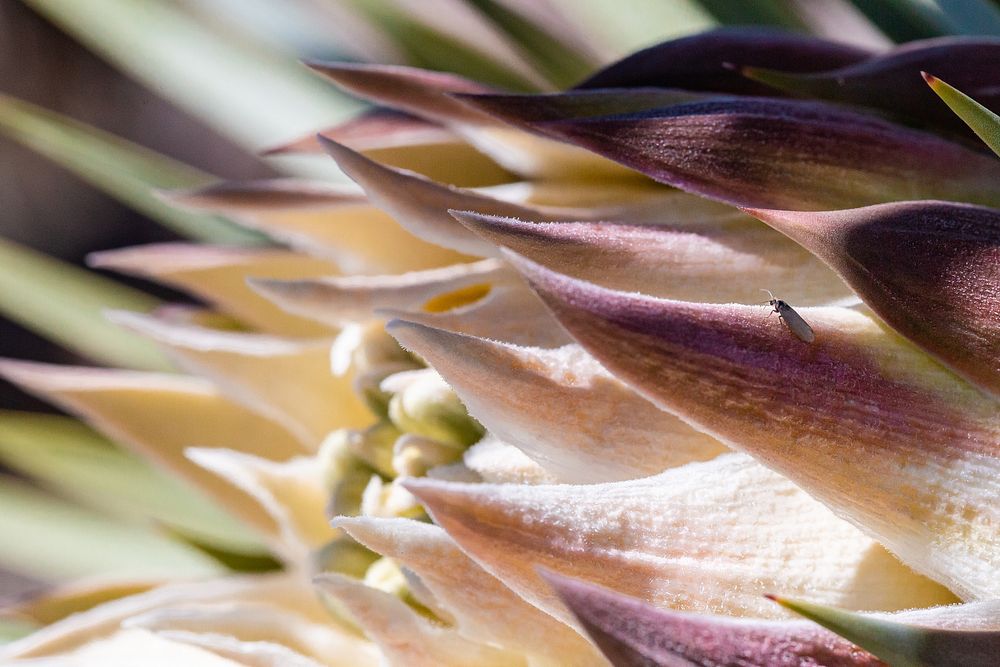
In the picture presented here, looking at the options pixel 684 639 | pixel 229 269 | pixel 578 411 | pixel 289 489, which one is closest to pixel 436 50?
pixel 229 269

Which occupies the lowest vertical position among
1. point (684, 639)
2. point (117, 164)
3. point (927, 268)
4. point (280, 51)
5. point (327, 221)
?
point (684, 639)

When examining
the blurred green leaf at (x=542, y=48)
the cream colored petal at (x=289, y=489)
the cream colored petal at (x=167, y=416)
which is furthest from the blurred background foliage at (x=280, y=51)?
the cream colored petal at (x=289, y=489)

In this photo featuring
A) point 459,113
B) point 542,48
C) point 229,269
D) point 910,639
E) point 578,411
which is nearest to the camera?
point 910,639

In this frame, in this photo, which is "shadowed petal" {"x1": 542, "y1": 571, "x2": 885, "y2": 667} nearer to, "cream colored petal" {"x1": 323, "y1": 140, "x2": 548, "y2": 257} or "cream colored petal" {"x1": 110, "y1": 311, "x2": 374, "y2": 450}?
"cream colored petal" {"x1": 323, "y1": 140, "x2": 548, "y2": 257}

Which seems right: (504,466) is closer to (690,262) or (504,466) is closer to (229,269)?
(690,262)

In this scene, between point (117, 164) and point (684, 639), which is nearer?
point (684, 639)

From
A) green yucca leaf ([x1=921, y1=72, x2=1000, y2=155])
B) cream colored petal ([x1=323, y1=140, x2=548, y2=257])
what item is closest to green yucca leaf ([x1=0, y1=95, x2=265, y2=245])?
cream colored petal ([x1=323, y1=140, x2=548, y2=257])

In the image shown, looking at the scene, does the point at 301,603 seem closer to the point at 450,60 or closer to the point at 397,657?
the point at 397,657
